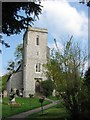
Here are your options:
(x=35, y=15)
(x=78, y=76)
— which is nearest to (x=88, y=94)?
(x=78, y=76)

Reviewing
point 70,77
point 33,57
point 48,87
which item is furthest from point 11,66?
point 70,77

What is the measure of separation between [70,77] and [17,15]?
7.91 ft

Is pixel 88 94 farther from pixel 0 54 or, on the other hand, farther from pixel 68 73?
pixel 0 54

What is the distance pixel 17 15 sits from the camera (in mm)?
8258

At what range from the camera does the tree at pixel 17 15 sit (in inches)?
314

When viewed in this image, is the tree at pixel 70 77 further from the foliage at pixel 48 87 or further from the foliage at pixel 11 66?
the foliage at pixel 11 66

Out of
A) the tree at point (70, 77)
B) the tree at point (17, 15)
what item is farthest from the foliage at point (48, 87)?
the tree at point (17, 15)

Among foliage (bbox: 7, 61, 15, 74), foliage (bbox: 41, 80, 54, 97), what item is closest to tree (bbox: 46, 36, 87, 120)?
foliage (bbox: 41, 80, 54, 97)

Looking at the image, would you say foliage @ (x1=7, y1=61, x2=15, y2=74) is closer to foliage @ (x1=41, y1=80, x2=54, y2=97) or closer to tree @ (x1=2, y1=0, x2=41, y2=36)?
foliage @ (x1=41, y1=80, x2=54, y2=97)

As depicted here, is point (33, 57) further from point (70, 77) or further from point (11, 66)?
point (70, 77)

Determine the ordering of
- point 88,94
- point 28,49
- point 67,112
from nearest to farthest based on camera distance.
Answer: point 88,94, point 67,112, point 28,49

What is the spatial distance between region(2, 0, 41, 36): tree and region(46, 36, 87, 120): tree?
5.01 feet

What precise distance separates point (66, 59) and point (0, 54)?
6.54ft

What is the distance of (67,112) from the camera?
9383 mm
